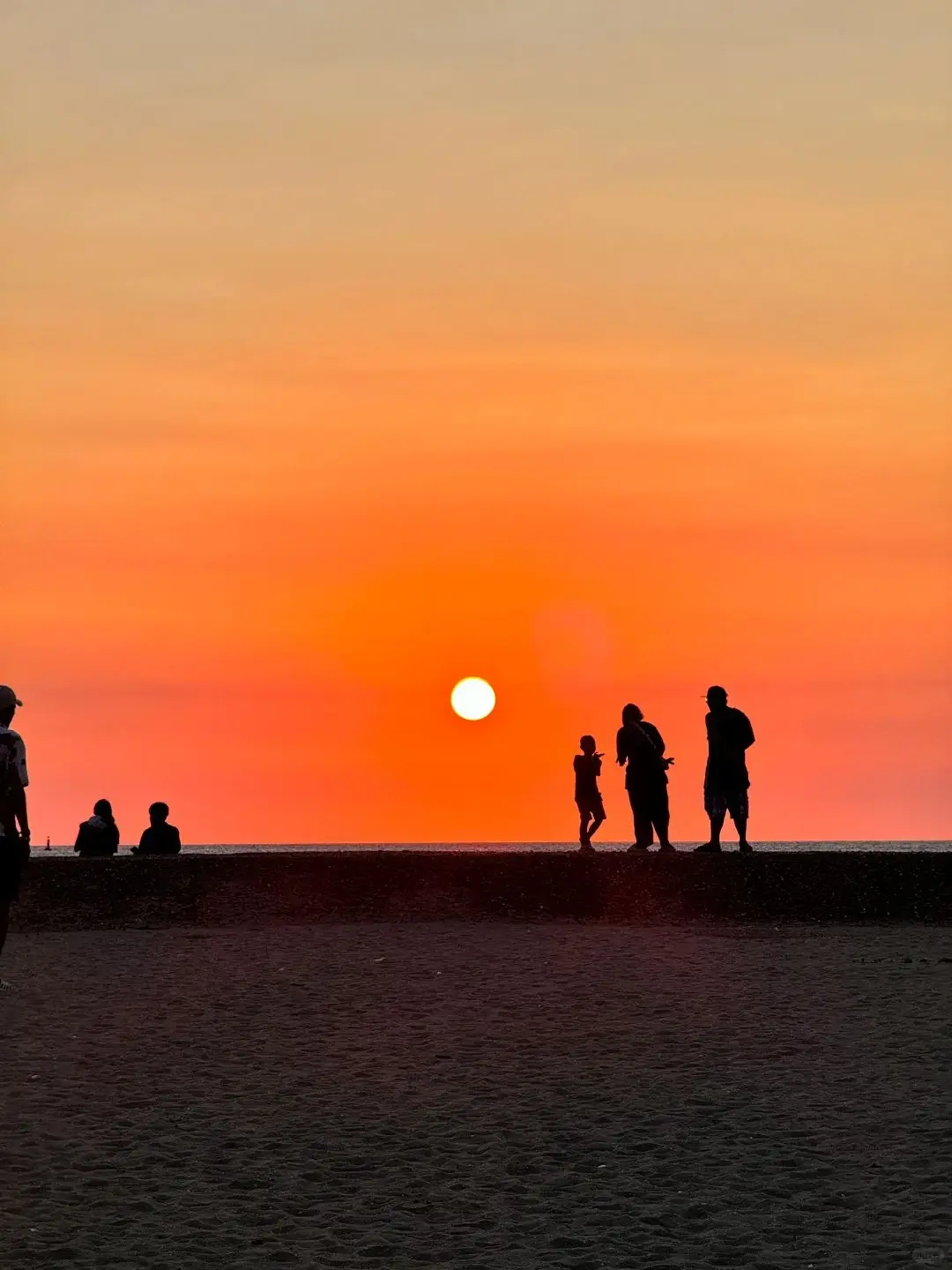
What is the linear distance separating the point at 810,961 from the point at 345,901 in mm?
6675

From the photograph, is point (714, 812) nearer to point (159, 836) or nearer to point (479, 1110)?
point (159, 836)

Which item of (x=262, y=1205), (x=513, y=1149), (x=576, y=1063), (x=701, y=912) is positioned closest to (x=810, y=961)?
(x=701, y=912)

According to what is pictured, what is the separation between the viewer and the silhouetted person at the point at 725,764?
77.8 feet

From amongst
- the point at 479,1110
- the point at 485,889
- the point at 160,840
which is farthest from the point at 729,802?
the point at 479,1110

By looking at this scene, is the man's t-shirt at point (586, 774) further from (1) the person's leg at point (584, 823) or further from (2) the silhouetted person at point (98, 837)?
(2) the silhouetted person at point (98, 837)

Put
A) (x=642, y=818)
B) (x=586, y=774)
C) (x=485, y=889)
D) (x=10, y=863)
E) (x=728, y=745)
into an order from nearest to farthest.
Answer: (x=10, y=863), (x=485, y=889), (x=728, y=745), (x=642, y=818), (x=586, y=774)

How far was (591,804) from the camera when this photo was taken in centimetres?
2900

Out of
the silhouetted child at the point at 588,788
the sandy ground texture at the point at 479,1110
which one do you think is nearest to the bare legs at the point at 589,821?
the silhouetted child at the point at 588,788

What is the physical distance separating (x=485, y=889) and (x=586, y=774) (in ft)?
21.8

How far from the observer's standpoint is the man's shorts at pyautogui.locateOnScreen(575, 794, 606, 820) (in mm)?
28984

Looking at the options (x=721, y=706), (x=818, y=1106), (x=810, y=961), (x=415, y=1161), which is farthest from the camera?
(x=721, y=706)

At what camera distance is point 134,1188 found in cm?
956

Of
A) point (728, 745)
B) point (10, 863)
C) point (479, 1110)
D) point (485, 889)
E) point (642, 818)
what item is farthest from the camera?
point (642, 818)

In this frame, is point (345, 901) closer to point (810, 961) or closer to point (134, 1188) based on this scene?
point (810, 961)
